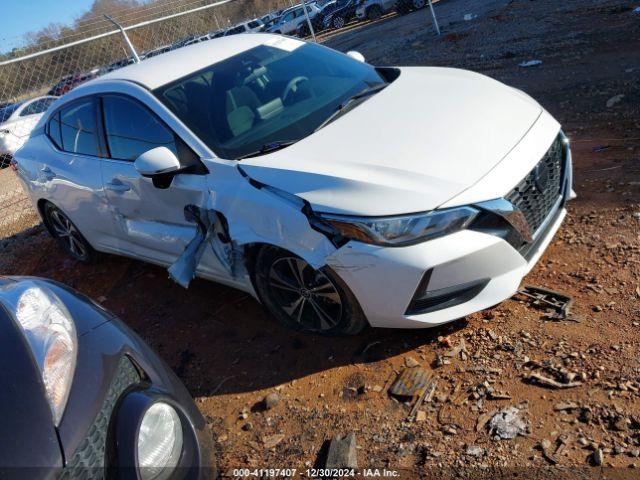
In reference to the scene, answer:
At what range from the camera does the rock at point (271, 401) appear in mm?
2947

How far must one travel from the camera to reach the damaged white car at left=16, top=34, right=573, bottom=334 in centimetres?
262

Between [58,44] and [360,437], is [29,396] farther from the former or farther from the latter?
[58,44]

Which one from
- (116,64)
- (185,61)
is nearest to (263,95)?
(185,61)

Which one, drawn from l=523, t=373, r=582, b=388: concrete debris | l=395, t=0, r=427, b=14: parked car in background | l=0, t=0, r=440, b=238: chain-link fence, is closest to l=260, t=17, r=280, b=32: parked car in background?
l=395, t=0, r=427, b=14: parked car in background

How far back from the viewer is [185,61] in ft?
12.9

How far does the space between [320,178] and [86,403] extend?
60.5 inches

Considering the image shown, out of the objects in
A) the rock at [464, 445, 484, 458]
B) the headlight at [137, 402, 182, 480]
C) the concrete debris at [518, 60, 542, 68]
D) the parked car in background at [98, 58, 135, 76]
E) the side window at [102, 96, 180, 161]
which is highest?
the parked car in background at [98, 58, 135, 76]

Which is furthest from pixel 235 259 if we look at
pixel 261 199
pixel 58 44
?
pixel 58 44

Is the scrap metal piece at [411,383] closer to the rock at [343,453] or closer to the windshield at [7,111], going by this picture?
the rock at [343,453]

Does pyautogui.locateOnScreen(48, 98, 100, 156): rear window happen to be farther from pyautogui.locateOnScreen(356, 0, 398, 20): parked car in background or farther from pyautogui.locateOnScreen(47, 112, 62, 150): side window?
pyautogui.locateOnScreen(356, 0, 398, 20): parked car in background

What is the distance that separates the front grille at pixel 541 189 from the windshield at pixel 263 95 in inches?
50.6

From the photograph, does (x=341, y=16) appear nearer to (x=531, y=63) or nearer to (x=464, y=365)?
(x=531, y=63)

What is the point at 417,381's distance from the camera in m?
2.80

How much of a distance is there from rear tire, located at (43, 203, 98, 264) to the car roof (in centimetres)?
154
